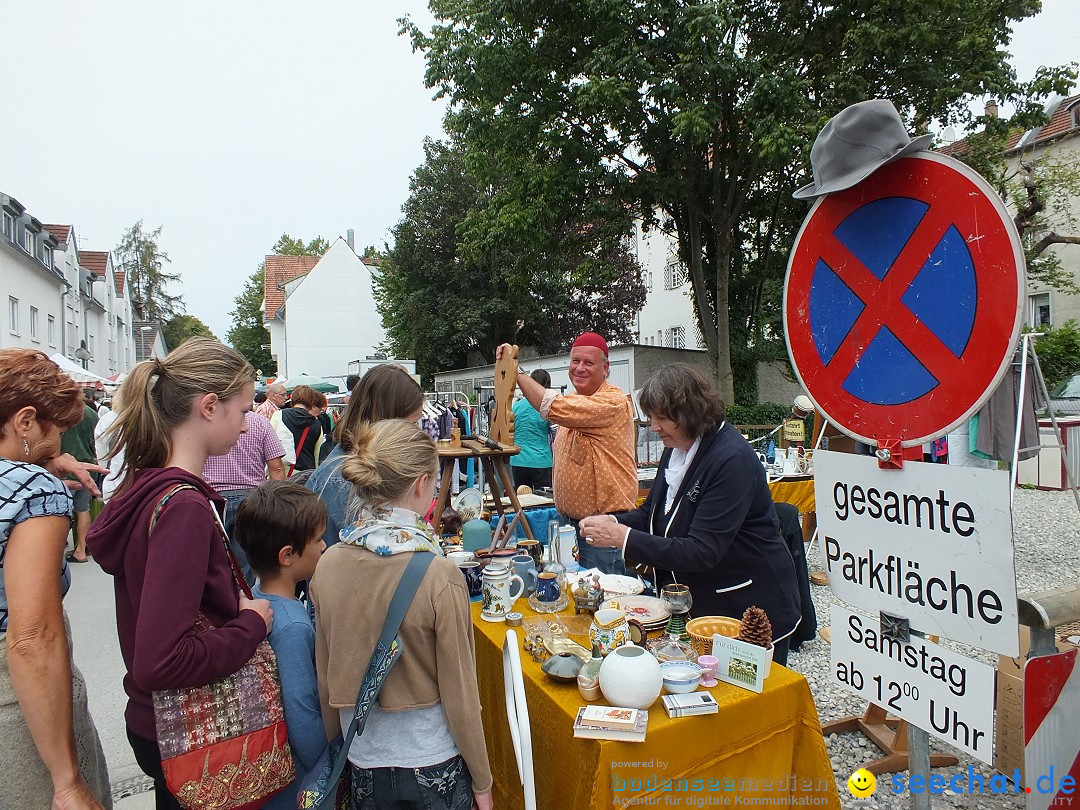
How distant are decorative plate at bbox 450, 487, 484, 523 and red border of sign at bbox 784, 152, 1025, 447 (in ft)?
8.52

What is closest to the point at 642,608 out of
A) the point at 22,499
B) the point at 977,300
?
the point at 977,300

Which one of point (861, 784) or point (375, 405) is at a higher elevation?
point (375, 405)

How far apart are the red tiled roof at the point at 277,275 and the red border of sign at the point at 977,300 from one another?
3990cm

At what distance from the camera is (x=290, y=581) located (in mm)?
1983

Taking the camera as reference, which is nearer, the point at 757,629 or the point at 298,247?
the point at 757,629

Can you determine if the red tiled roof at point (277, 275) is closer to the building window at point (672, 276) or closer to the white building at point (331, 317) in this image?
the white building at point (331, 317)

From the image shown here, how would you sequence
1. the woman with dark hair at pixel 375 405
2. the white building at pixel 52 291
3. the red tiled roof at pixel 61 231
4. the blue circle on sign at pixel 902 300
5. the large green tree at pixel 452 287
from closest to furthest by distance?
the blue circle on sign at pixel 902 300 → the woman with dark hair at pixel 375 405 → the white building at pixel 52 291 → the large green tree at pixel 452 287 → the red tiled roof at pixel 61 231

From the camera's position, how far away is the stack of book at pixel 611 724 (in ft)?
5.25

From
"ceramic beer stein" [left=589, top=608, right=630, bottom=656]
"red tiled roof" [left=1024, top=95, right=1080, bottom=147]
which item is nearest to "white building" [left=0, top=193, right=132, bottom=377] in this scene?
"ceramic beer stein" [left=589, top=608, right=630, bottom=656]

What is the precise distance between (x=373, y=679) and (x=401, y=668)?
0.09m

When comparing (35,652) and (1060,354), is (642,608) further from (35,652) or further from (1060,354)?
(1060,354)

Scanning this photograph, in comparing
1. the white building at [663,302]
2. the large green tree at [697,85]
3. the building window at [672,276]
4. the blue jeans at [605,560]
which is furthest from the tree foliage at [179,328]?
the blue jeans at [605,560]

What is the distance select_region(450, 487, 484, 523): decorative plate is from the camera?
4.00 meters

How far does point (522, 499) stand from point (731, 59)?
12266 millimetres
